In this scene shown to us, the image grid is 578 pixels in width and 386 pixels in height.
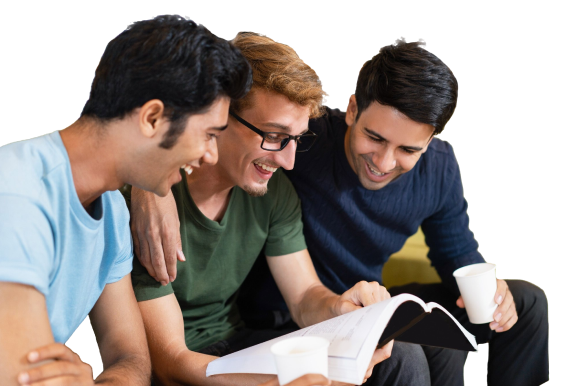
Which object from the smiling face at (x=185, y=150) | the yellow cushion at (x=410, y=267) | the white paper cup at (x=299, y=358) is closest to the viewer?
the white paper cup at (x=299, y=358)

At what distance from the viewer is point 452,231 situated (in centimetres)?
262

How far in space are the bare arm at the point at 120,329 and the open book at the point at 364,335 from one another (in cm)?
20

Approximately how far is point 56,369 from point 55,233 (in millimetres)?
303

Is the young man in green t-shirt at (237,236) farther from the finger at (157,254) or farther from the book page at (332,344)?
the book page at (332,344)

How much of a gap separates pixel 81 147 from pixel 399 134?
117 centimetres

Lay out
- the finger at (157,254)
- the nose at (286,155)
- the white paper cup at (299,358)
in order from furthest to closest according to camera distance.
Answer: the nose at (286,155), the finger at (157,254), the white paper cup at (299,358)

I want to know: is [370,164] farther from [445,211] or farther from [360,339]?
[360,339]

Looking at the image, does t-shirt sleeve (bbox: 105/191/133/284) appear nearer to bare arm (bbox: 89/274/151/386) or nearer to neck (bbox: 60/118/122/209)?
bare arm (bbox: 89/274/151/386)

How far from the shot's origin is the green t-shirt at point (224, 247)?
2008 millimetres

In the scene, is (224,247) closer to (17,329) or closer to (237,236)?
(237,236)

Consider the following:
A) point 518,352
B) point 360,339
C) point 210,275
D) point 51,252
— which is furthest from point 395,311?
point 518,352

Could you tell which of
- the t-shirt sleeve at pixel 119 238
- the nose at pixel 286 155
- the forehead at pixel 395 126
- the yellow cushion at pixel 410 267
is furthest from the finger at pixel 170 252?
the yellow cushion at pixel 410 267

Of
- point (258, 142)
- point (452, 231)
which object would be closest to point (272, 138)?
point (258, 142)

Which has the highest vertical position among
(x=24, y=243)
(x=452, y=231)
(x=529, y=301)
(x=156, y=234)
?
(x=24, y=243)
